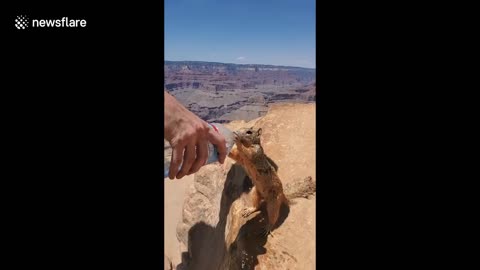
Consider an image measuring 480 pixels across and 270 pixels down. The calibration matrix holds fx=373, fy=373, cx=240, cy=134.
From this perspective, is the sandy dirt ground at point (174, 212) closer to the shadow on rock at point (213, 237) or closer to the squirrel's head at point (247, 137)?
the shadow on rock at point (213, 237)

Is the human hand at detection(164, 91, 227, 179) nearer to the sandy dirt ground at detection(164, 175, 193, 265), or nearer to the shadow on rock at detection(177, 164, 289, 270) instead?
the shadow on rock at detection(177, 164, 289, 270)

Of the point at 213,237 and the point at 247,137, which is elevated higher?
the point at 247,137

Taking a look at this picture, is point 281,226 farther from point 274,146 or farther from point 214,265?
point 274,146

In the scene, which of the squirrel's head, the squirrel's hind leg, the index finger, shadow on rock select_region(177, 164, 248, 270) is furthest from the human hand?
shadow on rock select_region(177, 164, 248, 270)

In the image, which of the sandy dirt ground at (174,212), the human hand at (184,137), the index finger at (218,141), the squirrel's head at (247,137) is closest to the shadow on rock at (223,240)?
the sandy dirt ground at (174,212)

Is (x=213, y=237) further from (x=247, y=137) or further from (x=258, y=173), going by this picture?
(x=247, y=137)

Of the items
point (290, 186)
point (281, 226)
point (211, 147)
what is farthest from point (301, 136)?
point (211, 147)

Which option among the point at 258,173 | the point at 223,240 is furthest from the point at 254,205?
the point at 223,240
